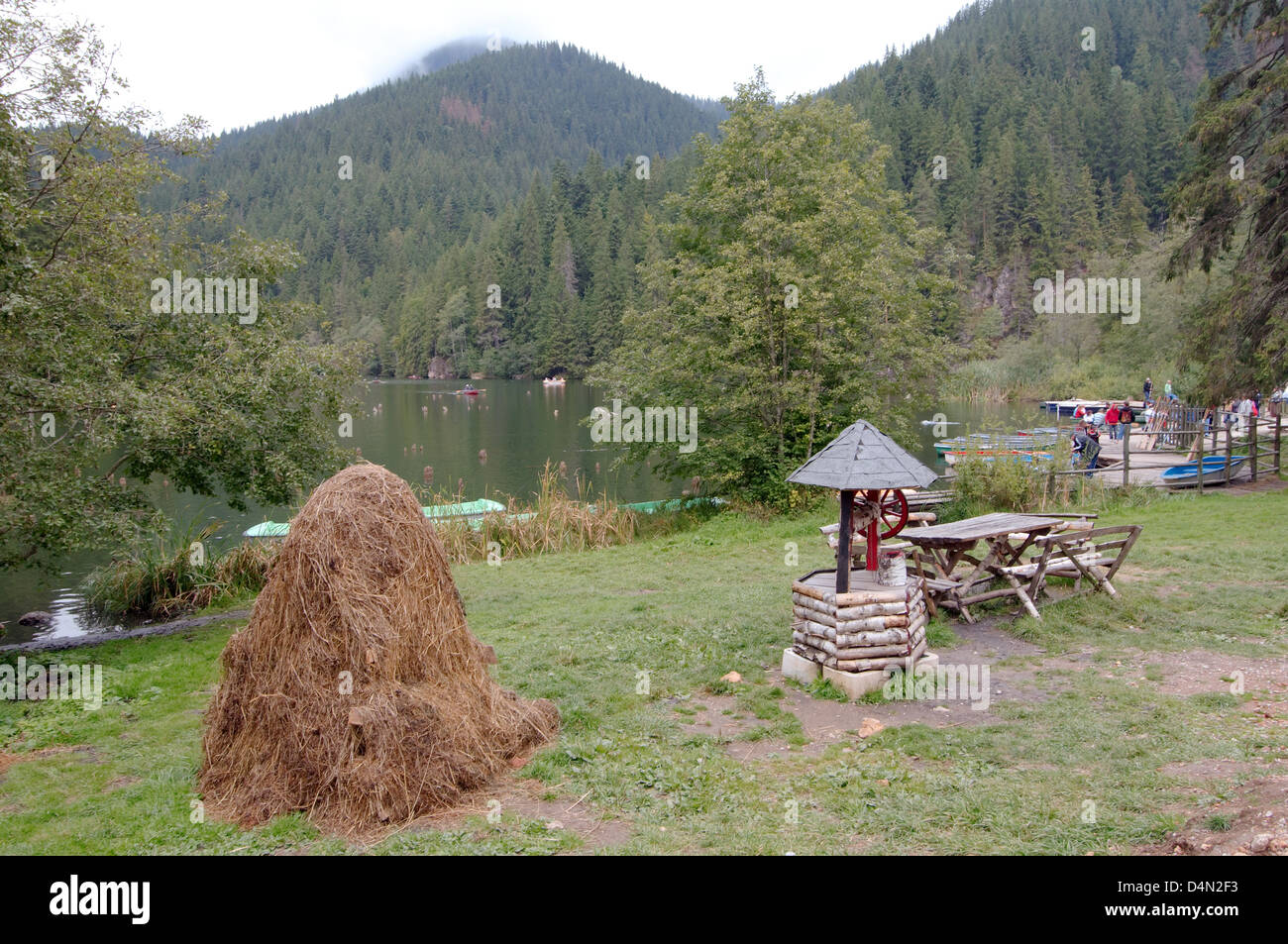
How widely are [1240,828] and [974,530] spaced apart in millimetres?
5542

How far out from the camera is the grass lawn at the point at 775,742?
513 centimetres

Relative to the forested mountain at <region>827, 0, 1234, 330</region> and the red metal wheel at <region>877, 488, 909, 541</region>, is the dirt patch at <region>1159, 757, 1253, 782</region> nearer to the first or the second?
the red metal wheel at <region>877, 488, 909, 541</region>

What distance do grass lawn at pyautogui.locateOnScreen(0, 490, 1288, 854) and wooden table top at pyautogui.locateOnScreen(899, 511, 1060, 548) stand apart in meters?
0.97

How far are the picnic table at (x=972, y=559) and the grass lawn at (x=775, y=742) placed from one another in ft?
1.26

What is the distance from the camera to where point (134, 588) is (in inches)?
610

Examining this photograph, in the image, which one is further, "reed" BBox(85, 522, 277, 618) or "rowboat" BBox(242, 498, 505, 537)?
"rowboat" BBox(242, 498, 505, 537)

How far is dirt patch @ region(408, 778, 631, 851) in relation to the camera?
5238mm

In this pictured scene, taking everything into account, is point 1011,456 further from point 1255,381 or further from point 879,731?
point 879,731

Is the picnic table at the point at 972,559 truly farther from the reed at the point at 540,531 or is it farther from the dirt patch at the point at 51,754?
the reed at the point at 540,531

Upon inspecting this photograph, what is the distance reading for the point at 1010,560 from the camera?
1028 cm

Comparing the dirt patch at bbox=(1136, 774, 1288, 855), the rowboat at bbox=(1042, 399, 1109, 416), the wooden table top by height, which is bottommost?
the dirt patch at bbox=(1136, 774, 1288, 855)
